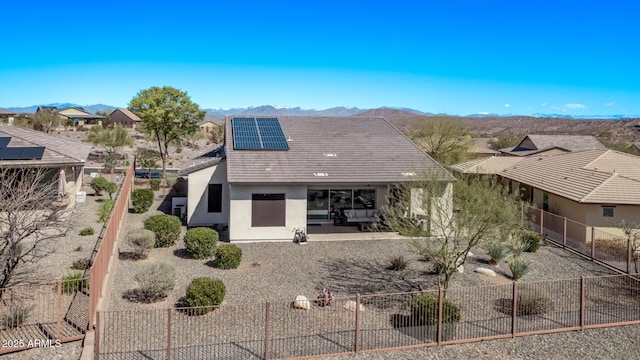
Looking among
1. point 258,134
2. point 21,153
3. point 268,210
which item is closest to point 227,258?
point 268,210

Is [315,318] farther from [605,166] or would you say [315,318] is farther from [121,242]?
[605,166]

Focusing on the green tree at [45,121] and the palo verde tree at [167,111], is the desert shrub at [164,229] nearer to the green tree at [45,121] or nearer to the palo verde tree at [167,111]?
the palo verde tree at [167,111]

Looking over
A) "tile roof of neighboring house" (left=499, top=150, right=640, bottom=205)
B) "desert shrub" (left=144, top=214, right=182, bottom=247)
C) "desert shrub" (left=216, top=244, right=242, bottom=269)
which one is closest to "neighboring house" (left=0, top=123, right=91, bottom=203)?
"desert shrub" (left=144, top=214, right=182, bottom=247)

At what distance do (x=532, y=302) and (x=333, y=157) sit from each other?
13.6 m

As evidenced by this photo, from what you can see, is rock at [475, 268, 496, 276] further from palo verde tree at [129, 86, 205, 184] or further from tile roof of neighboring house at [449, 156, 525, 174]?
palo verde tree at [129, 86, 205, 184]

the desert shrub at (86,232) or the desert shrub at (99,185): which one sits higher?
the desert shrub at (99,185)

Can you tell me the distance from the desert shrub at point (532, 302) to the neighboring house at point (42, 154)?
21.0 m

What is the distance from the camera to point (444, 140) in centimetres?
4528

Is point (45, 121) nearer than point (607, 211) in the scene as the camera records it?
No

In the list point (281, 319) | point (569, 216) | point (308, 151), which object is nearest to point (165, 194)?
point (308, 151)

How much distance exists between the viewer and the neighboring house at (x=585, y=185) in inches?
887

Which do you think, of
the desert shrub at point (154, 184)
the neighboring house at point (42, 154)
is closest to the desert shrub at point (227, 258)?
the neighboring house at point (42, 154)

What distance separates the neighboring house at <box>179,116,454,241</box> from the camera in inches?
868

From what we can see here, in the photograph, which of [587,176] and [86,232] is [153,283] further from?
[587,176]
